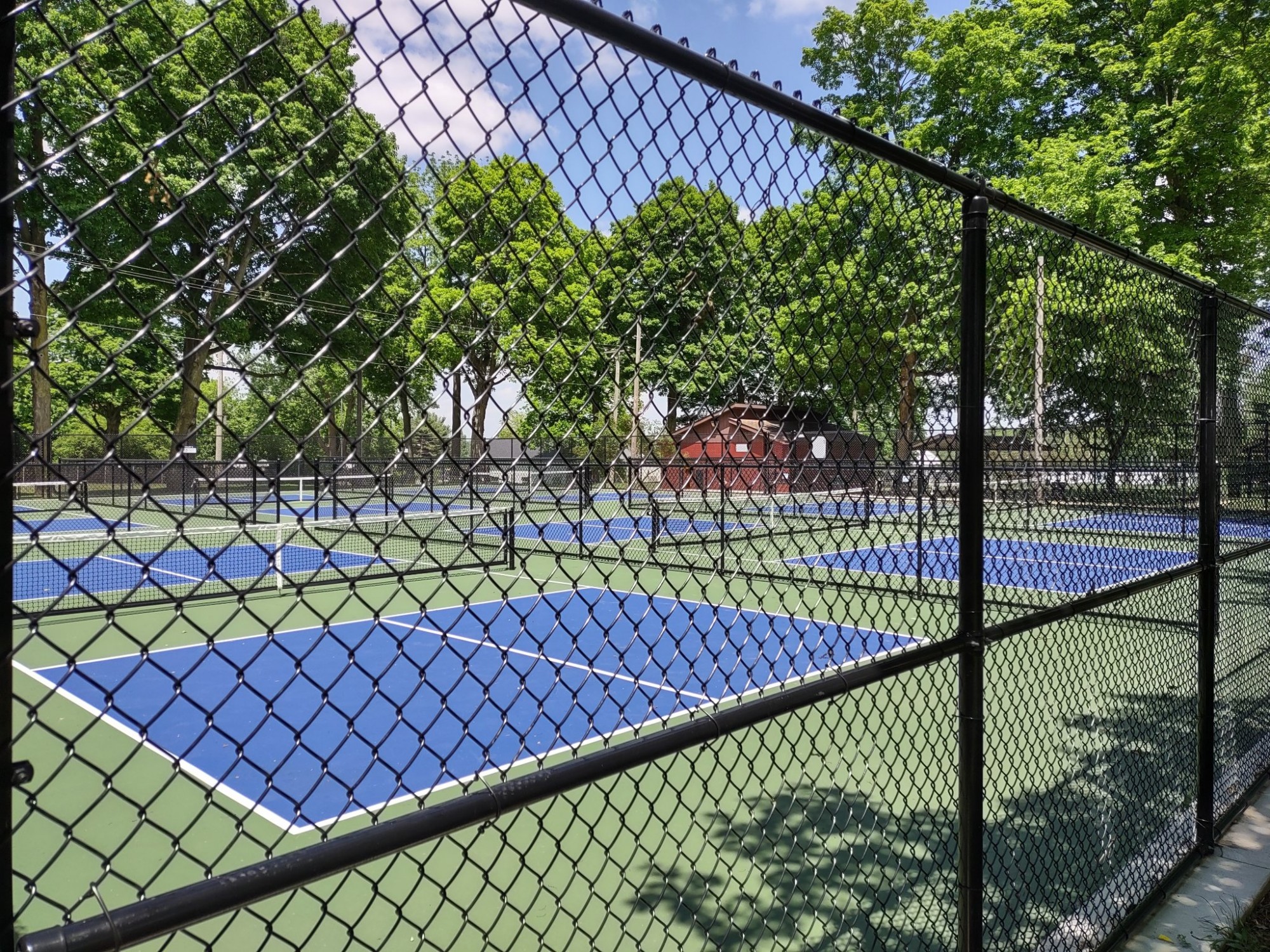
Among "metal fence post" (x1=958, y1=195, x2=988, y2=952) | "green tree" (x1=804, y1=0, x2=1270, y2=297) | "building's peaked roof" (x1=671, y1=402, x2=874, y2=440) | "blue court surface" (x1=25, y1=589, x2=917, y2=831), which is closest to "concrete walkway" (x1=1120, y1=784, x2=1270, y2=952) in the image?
"metal fence post" (x1=958, y1=195, x2=988, y2=952)

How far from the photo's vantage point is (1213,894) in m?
3.43

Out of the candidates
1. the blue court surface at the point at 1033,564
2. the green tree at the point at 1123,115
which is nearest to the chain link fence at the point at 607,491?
the blue court surface at the point at 1033,564

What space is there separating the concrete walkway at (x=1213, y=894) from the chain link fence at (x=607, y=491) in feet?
0.39

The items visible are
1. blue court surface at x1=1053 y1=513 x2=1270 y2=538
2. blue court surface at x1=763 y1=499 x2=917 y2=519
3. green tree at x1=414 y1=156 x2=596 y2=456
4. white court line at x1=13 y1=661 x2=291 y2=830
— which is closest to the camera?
green tree at x1=414 y1=156 x2=596 y2=456

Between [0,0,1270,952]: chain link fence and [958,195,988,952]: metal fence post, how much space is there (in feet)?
0.04

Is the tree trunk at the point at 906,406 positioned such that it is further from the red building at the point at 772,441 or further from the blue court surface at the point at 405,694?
the blue court surface at the point at 405,694

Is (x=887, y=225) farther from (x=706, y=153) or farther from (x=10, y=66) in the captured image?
(x=10, y=66)

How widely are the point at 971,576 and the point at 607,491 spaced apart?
42.5 inches

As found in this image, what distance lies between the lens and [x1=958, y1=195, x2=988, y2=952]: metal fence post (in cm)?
224

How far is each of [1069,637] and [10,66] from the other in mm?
9235

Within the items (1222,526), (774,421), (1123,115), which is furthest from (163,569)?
(1123,115)

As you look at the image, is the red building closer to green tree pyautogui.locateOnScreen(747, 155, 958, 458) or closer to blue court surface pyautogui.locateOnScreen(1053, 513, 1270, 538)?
green tree pyautogui.locateOnScreen(747, 155, 958, 458)

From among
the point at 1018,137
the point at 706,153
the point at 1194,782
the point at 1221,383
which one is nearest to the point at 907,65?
the point at 1018,137

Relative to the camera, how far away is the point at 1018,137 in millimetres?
19422
